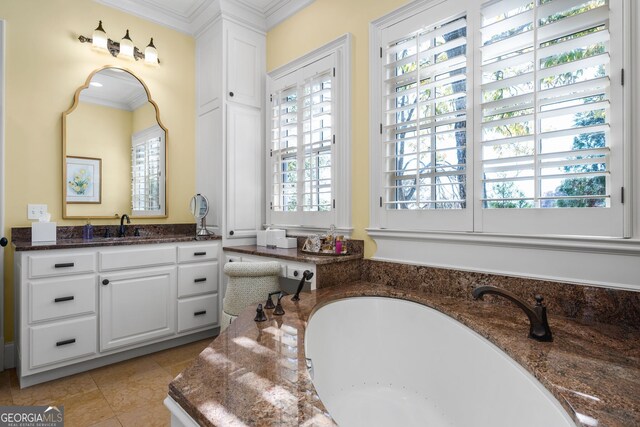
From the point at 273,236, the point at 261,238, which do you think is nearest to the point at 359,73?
the point at 273,236

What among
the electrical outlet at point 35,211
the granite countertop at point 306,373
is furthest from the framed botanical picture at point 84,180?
the granite countertop at point 306,373

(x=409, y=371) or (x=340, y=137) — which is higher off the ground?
(x=340, y=137)

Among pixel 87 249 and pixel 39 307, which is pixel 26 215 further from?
pixel 39 307

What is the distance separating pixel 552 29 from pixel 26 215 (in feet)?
11.6

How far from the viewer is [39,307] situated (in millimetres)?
2168

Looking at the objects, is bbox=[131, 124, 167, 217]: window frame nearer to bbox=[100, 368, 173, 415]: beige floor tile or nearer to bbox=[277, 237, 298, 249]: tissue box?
bbox=[277, 237, 298, 249]: tissue box

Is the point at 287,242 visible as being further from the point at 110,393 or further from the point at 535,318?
the point at 535,318

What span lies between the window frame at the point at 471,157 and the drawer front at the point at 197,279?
1549 mm

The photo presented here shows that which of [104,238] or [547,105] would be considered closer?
[547,105]

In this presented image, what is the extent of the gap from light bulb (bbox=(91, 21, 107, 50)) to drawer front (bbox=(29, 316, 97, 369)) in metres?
2.19

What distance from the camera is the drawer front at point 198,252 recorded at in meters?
2.83

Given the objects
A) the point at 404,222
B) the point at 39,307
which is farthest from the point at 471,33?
the point at 39,307

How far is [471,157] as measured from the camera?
1.83 metres

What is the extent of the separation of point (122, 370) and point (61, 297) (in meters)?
0.68
